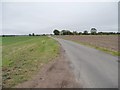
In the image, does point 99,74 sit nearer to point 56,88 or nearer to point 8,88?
point 56,88

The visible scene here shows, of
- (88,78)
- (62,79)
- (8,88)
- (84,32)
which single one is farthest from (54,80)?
(84,32)

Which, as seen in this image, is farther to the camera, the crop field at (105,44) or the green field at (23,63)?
the crop field at (105,44)

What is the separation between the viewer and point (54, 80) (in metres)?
7.54

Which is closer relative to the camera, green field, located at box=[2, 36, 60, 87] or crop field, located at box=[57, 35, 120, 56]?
green field, located at box=[2, 36, 60, 87]

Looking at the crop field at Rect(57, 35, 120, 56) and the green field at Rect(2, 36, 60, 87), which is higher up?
the crop field at Rect(57, 35, 120, 56)

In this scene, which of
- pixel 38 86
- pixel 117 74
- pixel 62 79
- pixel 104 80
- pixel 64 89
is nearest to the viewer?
pixel 64 89

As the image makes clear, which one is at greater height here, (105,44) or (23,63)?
(105,44)

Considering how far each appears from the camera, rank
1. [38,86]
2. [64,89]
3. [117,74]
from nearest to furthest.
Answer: [64,89], [38,86], [117,74]

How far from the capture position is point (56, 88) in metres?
6.39

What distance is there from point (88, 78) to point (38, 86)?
2240mm

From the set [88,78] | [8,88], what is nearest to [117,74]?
[88,78]

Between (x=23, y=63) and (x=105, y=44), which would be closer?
(x=23, y=63)

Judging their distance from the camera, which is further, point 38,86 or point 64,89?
point 38,86

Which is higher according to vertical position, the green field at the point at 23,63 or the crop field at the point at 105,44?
the crop field at the point at 105,44
